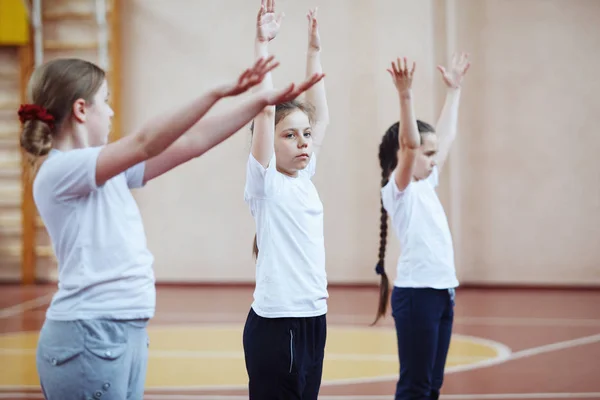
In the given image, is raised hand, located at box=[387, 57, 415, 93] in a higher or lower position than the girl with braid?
higher

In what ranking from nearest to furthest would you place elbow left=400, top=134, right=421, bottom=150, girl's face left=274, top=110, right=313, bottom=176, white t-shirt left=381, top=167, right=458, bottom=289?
girl's face left=274, top=110, right=313, bottom=176 → elbow left=400, top=134, right=421, bottom=150 → white t-shirt left=381, top=167, right=458, bottom=289

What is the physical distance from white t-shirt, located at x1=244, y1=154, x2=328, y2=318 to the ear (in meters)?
0.54

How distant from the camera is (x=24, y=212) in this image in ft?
26.3

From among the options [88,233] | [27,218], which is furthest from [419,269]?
[27,218]

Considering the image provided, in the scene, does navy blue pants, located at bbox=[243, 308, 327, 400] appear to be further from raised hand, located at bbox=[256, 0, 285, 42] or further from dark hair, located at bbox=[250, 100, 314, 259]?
raised hand, located at bbox=[256, 0, 285, 42]

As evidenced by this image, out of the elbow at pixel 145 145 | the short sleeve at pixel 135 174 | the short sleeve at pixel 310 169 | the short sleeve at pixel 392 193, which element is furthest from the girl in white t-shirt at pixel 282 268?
the short sleeve at pixel 392 193

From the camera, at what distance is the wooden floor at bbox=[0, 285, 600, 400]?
12.6ft

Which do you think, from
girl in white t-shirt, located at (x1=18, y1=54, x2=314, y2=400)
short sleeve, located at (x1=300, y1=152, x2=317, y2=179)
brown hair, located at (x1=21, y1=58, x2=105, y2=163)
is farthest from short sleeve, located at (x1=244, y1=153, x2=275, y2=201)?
brown hair, located at (x1=21, y1=58, x2=105, y2=163)

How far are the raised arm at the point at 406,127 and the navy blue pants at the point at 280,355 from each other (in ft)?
2.65

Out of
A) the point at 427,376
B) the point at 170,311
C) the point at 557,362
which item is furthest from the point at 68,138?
the point at 170,311

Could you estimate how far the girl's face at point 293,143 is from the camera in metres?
2.30

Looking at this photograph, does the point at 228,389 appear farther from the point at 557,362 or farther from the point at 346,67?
the point at 346,67

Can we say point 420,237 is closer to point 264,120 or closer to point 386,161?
point 386,161

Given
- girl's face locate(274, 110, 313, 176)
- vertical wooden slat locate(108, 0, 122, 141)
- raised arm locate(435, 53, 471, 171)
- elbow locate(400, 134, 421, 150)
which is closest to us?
girl's face locate(274, 110, 313, 176)
